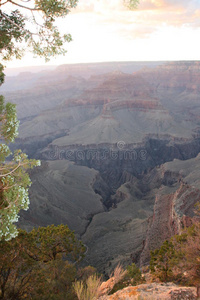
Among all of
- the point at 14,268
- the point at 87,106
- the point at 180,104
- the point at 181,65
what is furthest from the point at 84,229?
the point at 181,65

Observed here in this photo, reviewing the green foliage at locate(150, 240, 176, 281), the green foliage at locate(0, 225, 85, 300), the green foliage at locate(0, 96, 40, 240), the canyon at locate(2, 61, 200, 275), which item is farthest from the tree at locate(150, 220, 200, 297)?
the canyon at locate(2, 61, 200, 275)

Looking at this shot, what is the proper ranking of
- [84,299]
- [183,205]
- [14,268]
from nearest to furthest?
[84,299]
[14,268]
[183,205]

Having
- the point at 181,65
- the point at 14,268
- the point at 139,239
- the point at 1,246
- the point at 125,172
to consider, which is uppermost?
the point at 181,65

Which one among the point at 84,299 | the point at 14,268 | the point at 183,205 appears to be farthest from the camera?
the point at 183,205

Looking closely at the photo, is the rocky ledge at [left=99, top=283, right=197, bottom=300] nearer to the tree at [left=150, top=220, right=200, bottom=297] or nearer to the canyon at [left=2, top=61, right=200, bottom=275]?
the tree at [left=150, top=220, right=200, bottom=297]

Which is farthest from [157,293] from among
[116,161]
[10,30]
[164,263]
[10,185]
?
[116,161]

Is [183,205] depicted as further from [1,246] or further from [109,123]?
[109,123]

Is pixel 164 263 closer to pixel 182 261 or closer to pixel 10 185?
pixel 182 261
